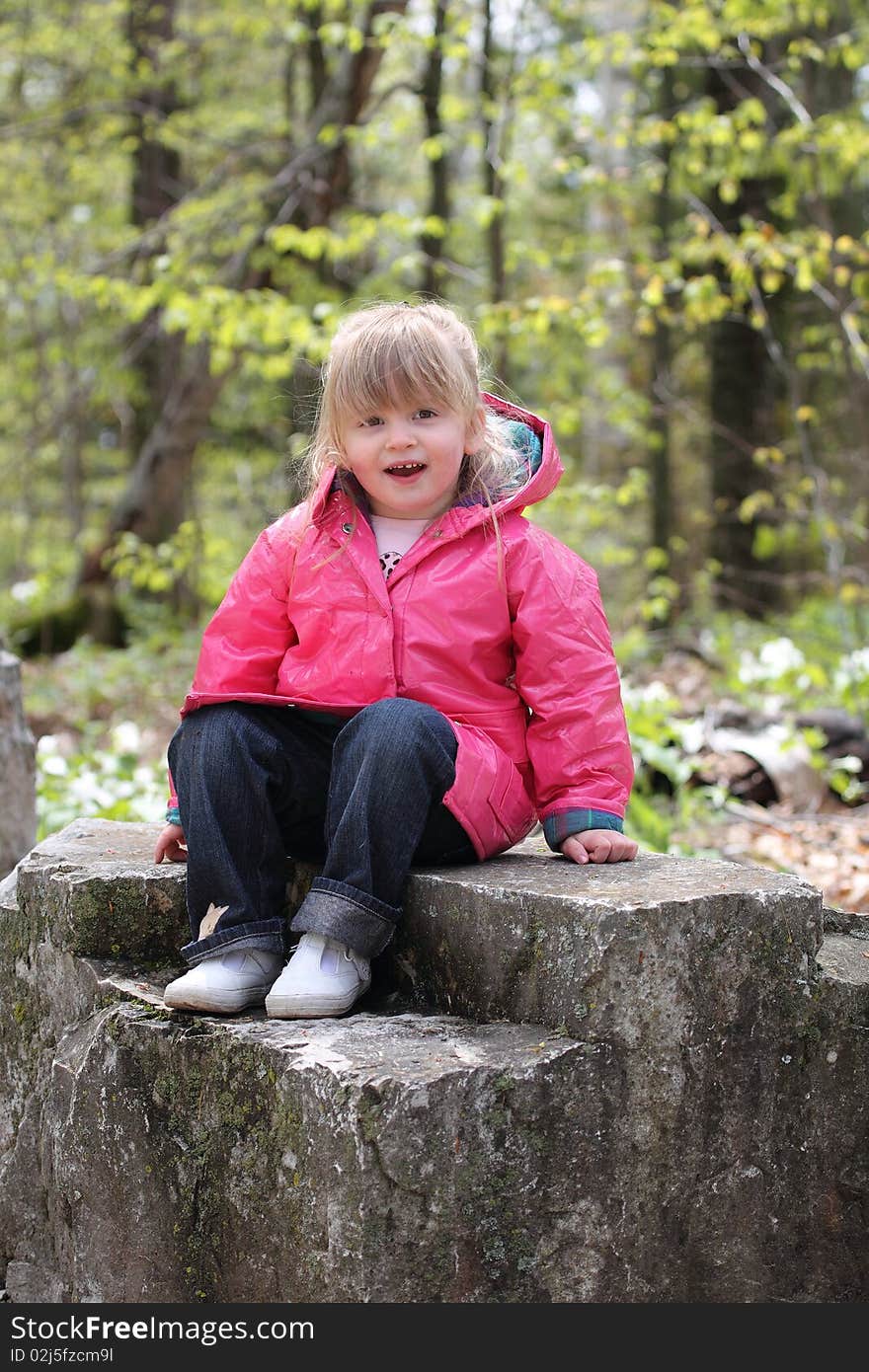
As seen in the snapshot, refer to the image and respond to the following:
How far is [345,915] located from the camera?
8.09ft

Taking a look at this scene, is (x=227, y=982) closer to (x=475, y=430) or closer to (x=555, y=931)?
(x=555, y=931)

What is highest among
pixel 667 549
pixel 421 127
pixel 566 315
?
pixel 421 127

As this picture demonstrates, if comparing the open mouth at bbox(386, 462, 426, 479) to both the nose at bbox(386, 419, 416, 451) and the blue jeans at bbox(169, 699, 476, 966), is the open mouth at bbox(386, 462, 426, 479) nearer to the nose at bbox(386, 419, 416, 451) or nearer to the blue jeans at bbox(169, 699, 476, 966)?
the nose at bbox(386, 419, 416, 451)

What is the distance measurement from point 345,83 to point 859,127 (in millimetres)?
3649

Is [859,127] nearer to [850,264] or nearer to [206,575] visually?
[850,264]

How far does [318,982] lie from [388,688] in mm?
651

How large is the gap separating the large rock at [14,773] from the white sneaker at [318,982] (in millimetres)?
1890

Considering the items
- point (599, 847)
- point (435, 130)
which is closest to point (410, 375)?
point (599, 847)

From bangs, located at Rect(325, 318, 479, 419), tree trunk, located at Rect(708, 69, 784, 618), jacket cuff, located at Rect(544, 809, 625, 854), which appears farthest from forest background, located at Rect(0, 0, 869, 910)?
jacket cuff, located at Rect(544, 809, 625, 854)

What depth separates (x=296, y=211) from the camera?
10.4 m

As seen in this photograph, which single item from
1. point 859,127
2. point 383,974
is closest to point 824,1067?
point 383,974

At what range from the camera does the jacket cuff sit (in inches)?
107

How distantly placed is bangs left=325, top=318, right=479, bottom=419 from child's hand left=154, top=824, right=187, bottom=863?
997mm

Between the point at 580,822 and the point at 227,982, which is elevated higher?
the point at 580,822
